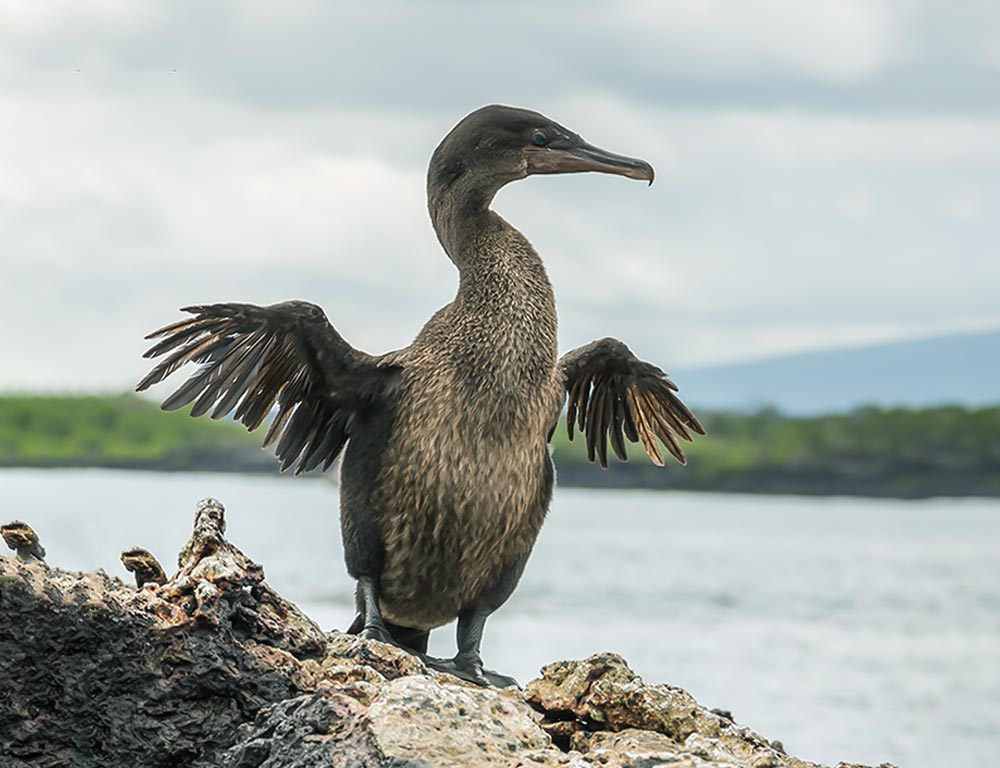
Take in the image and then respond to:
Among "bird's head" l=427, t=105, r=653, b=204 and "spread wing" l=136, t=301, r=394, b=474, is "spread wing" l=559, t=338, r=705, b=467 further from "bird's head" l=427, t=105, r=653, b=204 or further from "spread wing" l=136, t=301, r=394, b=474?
"spread wing" l=136, t=301, r=394, b=474

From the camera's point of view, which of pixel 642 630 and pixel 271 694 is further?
pixel 642 630

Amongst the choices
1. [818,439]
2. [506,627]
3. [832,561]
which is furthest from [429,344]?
[818,439]

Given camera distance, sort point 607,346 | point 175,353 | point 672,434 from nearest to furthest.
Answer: point 175,353 < point 607,346 < point 672,434

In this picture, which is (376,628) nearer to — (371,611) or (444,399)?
(371,611)

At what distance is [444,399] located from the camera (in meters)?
5.94

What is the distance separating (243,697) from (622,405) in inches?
142

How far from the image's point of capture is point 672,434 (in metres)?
7.39

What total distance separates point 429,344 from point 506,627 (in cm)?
1467

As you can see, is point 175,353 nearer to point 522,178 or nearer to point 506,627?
point 522,178

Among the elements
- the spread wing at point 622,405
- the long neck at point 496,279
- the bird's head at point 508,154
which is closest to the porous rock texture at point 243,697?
the long neck at point 496,279

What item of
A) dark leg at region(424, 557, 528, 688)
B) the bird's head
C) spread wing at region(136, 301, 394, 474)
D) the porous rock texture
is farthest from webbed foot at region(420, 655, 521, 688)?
the bird's head

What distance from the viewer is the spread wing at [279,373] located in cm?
571

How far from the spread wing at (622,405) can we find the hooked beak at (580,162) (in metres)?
0.82

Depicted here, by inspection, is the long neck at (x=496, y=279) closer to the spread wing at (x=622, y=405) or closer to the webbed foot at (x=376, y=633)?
the spread wing at (x=622, y=405)
